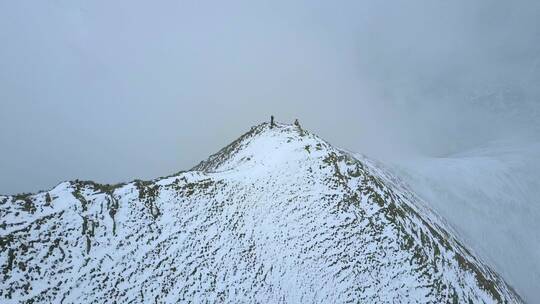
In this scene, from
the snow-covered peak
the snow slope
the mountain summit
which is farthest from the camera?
the snow slope

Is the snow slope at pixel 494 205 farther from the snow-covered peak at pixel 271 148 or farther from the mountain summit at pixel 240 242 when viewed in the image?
the snow-covered peak at pixel 271 148

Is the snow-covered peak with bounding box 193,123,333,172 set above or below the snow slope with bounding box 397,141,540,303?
above

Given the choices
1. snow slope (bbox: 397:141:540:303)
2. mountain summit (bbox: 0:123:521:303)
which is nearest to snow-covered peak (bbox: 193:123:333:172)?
mountain summit (bbox: 0:123:521:303)

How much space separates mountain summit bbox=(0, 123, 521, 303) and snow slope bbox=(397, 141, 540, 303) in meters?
22.0

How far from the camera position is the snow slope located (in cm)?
4453

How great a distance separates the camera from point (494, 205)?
55656 mm

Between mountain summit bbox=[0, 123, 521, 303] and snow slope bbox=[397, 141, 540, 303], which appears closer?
mountain summit bbox=[0, 123, 521, 303]

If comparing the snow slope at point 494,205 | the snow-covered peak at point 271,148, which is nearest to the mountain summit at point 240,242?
the snow-covered peak at point 271,148

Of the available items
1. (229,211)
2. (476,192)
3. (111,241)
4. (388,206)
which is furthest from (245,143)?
(476,192)

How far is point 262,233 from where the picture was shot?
22.9m

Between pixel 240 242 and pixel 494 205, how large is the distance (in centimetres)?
5041

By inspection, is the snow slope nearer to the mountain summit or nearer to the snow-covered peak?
the mountain summit

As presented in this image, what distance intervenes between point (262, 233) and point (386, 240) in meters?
8.39

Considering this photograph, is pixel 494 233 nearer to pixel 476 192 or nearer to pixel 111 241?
pixel 476 192
